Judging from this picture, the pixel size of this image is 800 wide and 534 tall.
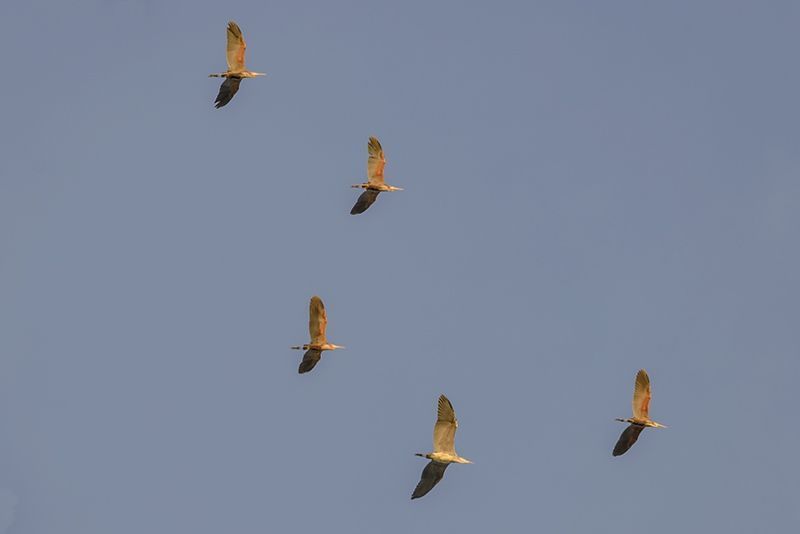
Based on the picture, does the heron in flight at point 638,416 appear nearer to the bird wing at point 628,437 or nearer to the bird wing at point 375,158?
the bird wing at point 628,437

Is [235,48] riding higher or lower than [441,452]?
higher

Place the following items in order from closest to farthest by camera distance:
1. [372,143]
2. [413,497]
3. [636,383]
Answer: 1. [413,497]
2. [636,383]
3. [372,143]

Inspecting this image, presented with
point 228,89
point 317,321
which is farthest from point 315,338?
point 228,89

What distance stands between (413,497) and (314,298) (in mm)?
21960

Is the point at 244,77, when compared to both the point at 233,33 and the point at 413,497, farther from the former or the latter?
the point at 413,497

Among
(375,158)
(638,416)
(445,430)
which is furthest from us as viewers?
(375,158)

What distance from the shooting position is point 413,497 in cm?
14838

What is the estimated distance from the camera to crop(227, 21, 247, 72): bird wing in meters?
170

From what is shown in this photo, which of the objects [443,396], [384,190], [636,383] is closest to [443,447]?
[443,396]

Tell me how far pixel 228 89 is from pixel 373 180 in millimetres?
13859

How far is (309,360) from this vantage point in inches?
6560

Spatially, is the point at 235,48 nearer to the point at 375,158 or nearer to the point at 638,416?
the point at 375,158

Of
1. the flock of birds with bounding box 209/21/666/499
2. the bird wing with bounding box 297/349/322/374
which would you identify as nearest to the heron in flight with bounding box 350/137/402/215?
the flock of birds with bounding box 209/21/666/499

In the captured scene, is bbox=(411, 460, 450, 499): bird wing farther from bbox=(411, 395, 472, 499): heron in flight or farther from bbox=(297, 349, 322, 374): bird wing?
bbox=(297, 349, 322, 374): bird wing
